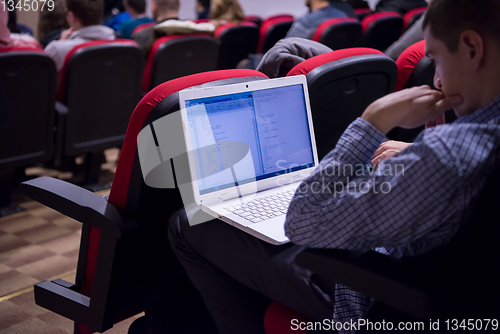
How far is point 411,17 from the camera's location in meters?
5.00

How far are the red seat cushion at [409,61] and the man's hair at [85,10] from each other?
6.64ft

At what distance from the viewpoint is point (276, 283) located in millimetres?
1079

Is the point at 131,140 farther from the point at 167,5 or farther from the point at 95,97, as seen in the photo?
the point at 167,5

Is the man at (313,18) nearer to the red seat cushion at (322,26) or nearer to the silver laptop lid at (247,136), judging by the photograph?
the red seat cushion at (322,26)

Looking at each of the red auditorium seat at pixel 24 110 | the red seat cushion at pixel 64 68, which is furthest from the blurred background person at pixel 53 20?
the red auditorium seat at pixel 24 110

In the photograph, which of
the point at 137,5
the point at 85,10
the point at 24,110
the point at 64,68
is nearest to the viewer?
the point at 24,110

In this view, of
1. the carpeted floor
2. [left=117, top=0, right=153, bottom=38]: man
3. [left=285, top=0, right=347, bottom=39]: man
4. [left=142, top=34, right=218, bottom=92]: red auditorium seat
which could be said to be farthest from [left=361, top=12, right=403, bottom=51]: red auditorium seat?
the carpeted floor

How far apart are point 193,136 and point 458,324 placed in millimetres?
717

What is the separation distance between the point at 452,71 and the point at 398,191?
24 cm

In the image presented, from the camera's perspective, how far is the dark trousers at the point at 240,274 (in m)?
1.06

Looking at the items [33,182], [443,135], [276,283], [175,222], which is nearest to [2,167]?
[33,182]

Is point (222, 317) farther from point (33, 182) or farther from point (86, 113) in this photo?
point (86, 113)

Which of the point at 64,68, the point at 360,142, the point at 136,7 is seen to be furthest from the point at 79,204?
the point at 136,7

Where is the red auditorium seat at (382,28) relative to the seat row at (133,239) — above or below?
above
